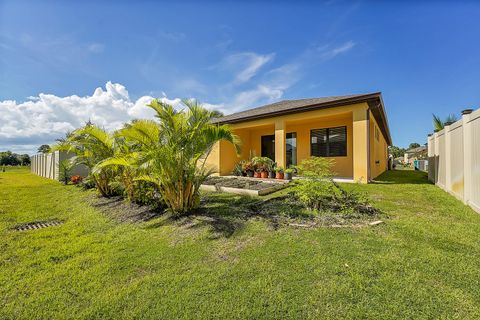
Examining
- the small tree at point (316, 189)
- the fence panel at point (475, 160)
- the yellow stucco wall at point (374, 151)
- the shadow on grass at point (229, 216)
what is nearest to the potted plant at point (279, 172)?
the shadow on grass at point (229, 216)

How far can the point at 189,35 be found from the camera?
28.1 feet

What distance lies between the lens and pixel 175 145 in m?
4.91

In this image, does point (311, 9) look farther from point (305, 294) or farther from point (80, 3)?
point (305, 294)

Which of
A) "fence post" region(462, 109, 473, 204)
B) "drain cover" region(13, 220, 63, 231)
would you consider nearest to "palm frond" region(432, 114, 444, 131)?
"fence post" region(462, 109, 473, 204)

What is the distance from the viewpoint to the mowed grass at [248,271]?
2.04 meters

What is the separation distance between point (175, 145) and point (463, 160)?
735cm

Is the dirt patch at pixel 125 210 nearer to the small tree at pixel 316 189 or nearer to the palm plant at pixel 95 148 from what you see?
the palm plant at pixel 95 148

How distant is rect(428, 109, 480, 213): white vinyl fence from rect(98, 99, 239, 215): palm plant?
5672mm

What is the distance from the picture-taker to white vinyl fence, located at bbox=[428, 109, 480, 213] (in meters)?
4.76

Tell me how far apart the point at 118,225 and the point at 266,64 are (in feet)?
32.6

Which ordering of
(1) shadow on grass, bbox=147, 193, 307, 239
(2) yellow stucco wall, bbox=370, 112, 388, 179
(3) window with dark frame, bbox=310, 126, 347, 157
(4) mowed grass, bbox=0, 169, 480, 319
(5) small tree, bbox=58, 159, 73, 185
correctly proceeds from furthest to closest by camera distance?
(5) small tree, bbox=58, 159, 73, 185 → (3) window with dark frame, bbox=310, 126, 347, 157 → (2) yellow stucco wall, bbox=370, 112, 388, 179 → (1) shadow on grass, bbox=147, 193, 307, 239 → (4) mowed grass, bbox=0, 169, 480, 319

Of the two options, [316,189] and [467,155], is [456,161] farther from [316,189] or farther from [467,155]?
[316,189]

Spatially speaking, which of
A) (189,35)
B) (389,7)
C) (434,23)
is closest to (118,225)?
(189,35)

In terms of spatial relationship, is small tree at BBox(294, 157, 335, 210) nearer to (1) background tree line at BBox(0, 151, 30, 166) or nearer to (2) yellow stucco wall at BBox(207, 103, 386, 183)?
(2) yellow stucco wall at BBox(207, 103, 386, 183)
